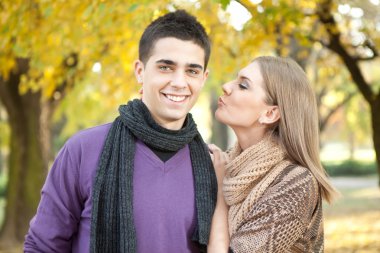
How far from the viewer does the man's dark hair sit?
305cm

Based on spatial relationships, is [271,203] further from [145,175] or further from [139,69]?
[139,69]

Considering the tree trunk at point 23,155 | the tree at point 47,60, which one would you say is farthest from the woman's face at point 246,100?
the tree trunk at point 23,155

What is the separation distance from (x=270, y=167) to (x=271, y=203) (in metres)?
0.29

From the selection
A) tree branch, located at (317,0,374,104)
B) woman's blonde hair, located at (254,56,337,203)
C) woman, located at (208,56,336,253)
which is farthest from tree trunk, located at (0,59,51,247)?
woman's blonde hair, located at (254,56,337,203)

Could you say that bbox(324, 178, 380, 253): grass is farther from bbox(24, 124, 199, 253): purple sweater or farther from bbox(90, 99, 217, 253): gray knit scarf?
bbox(24, 124, 199, 253): purple sweater

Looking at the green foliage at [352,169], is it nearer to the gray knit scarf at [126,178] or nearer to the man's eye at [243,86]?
the man's eye at [243,86]

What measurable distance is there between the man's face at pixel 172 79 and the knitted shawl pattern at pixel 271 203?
20.1 inches

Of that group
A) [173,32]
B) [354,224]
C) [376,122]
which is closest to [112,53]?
[376,122]

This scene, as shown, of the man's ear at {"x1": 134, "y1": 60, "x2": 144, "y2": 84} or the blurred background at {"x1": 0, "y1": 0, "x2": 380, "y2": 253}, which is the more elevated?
the blurred background at {"x1": 0, "y1": 0, "x2": 380, "y2": 253}

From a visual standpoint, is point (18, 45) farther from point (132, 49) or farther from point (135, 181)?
point (135, 181)

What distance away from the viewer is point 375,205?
18422mm

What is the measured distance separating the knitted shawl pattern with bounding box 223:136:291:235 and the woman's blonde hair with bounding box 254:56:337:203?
9 cm

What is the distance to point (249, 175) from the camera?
10.6 feet

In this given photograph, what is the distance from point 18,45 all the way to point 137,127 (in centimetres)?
442
